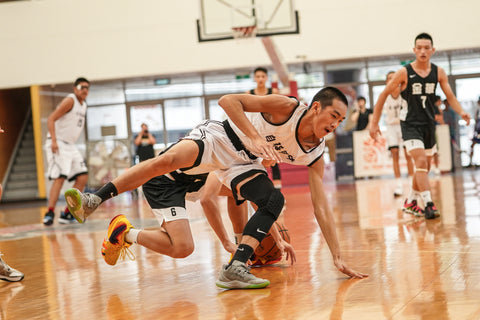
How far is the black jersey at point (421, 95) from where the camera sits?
661cm

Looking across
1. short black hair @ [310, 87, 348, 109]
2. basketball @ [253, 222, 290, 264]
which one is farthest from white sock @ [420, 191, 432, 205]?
short black hair @ [310, 87, 348, 109]

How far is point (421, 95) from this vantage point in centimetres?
663

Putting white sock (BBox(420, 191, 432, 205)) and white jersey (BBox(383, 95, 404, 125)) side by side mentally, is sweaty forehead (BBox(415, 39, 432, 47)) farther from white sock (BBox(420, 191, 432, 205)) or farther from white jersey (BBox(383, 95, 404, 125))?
white jersey (BBox(383, 95, 404, 125))

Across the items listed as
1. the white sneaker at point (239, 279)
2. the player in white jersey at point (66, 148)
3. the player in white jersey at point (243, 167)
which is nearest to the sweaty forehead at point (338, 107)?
the player in white jersey at point (243, 167)

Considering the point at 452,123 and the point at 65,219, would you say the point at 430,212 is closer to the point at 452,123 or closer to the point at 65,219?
the point at 65,219

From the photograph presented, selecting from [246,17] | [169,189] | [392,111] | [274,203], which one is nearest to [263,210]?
[274,203]

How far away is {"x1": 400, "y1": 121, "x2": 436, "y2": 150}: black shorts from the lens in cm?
659

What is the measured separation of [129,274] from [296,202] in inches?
217

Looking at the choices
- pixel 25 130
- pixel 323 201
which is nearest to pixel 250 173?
pixel 323 201

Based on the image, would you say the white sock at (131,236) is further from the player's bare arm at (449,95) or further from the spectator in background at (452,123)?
the spectator in background at (452,123)

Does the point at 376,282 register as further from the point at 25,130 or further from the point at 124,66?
the point at 25,130

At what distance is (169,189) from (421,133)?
3.49m

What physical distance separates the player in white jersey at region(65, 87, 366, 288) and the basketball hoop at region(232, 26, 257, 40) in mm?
7774

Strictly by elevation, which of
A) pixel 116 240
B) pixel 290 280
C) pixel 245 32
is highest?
pixel 245 32
